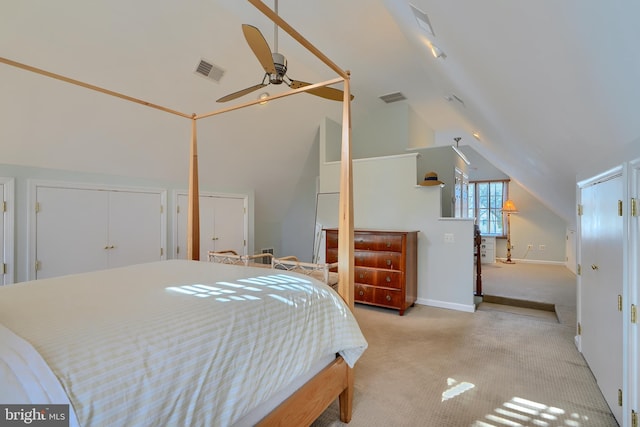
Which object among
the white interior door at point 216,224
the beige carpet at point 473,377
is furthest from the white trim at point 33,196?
the beige carpet at point 473,377

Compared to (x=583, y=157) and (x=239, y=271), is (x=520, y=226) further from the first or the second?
(x=239, y=271)

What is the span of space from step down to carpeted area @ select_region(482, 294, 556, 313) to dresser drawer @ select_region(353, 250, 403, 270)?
1.88 metres

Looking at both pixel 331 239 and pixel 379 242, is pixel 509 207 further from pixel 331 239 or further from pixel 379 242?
pixel 331 239

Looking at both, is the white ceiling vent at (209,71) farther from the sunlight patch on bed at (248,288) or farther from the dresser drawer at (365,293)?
the dresser drawer at (365,293)

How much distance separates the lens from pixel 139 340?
94cm

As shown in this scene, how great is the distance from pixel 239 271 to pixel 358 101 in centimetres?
408

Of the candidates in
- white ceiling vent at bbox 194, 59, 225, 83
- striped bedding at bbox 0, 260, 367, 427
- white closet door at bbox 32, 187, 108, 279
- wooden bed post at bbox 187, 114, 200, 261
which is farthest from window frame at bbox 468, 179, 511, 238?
white closet door at bbox 32, 187, 108, 279

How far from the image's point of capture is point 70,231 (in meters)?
3.32

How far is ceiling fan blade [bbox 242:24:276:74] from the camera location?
1.91m

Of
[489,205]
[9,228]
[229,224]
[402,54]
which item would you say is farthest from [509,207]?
[9,228]

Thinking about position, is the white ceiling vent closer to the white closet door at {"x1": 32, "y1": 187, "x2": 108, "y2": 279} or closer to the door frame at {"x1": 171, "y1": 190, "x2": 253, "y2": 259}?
the door frame at {"x1": 171, "y1": 190, "x2": 253, "y2": 259}

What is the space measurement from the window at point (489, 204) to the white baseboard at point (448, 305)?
528 cm

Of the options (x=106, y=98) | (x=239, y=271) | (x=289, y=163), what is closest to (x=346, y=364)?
(x=239, y=271)

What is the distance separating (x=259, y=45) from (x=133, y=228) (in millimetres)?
2996
